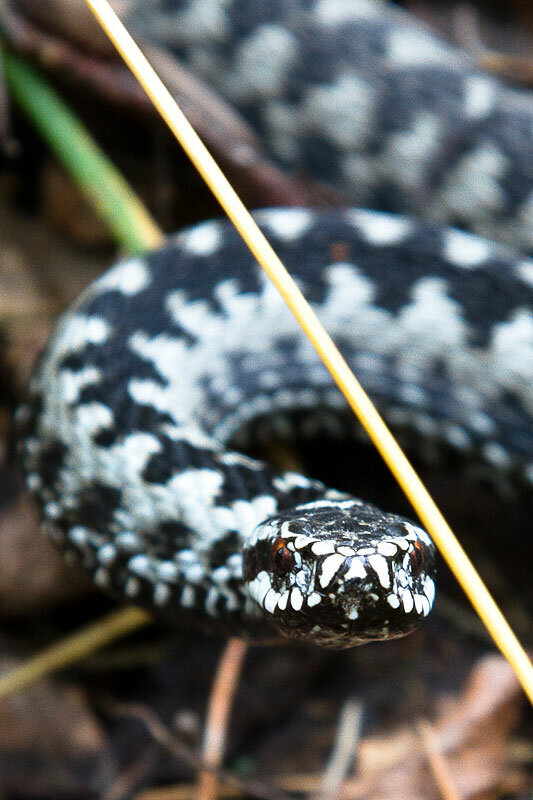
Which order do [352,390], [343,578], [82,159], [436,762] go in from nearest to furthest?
[343,578], [352,390], [436,762], [82,159]

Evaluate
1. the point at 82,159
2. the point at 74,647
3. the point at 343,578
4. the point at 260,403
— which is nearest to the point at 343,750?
the point at 74,647

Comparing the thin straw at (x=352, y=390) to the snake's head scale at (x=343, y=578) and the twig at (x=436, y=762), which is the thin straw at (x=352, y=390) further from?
the twig at (x=436, y=762)

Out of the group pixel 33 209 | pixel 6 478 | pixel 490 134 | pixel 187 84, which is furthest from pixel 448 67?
pixel 6 478

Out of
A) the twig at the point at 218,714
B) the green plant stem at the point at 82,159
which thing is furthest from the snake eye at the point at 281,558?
the green plant stem at the point at 82,159

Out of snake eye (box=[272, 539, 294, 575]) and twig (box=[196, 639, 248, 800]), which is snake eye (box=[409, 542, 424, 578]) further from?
twig (box=[196, 639, 248, 800])

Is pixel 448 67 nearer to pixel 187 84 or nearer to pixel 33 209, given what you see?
pixel 187 84

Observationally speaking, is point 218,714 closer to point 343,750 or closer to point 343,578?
point 343,750
